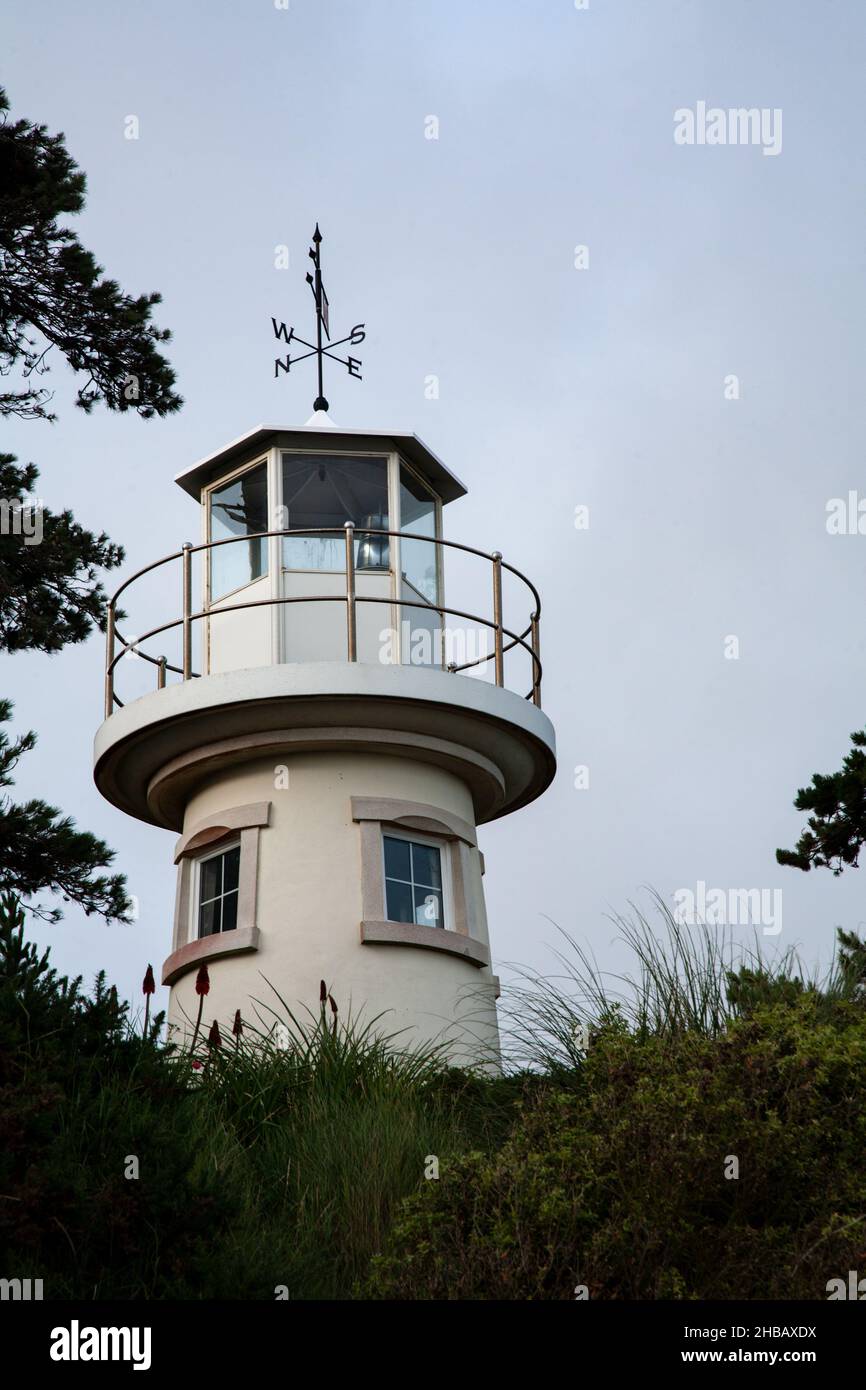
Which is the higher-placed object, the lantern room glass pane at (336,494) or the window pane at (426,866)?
the lantern room glass pane at (336,494)

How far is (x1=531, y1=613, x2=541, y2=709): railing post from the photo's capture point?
53.5 feet

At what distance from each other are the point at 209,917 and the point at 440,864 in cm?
214

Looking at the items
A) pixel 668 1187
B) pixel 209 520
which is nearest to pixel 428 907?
pixel 209 520

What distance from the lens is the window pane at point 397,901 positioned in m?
15.4

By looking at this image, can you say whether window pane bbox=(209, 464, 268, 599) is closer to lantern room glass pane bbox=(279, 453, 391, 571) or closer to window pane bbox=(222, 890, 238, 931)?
lantern room glass pane bbox=(279, 453, 391, 571)

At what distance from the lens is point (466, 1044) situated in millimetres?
14242

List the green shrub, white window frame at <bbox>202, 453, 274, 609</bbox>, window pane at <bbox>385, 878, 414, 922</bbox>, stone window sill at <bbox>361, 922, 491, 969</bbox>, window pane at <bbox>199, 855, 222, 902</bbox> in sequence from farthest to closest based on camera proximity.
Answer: white window frame at <bbox>202, 453, 274, 609</bbox> → window pane at <bbox>199, 855, 222, 902</bbox> → window pane at <bbox>385, 878, 414, 922</bbox> → stone window sill at <bbox>361, 922, 491, 969</bbox> → the green shrub

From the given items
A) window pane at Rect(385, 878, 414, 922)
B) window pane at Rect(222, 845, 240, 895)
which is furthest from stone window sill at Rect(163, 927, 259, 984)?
window pane at Rect(385, 878, 414, 922)

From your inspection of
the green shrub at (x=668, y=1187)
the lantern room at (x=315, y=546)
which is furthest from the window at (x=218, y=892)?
the green shrub at (x=668, y=1187)

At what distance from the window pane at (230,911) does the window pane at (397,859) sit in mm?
1372

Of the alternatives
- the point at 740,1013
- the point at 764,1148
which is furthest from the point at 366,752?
the point at 764,1148

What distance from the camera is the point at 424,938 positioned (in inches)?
594

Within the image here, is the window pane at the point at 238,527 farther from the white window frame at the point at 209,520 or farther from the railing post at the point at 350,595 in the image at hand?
the railing post at the point at 350,595

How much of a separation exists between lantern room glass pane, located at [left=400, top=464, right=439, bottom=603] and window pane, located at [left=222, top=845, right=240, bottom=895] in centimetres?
270
